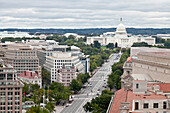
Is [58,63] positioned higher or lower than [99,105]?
higher

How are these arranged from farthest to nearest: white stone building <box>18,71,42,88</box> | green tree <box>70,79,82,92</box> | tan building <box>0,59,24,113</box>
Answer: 1. green tree <box>70,79,82,92</box>
2. white stone building <box>18,71,42,88</box>
3. tan building <box>0,59,24,113</box>

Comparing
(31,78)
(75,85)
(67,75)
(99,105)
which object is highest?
(99,105)

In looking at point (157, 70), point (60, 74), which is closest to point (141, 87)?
point (157, 70)

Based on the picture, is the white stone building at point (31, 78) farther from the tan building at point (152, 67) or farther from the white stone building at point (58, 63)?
the tan building at point (152, 67)

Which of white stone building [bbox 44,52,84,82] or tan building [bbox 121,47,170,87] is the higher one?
tan building [bbox 121,47,170,87]

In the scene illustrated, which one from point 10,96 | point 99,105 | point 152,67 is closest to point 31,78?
point 152,67

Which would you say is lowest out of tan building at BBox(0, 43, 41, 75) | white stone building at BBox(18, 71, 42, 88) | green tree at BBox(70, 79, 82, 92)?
green tree at BBox(70, 79, 82, 92)

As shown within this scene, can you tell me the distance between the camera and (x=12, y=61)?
147 metres

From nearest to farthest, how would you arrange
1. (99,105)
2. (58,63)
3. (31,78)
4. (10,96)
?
(10,96) < (99,105) < (31,78) < (58,63)

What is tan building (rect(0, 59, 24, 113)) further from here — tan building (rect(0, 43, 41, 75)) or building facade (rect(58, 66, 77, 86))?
tan building (rect(0, 43, 41, 75))

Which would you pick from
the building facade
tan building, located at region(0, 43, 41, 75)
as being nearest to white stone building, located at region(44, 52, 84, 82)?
tan building, located at region(0, 43, 41, 75)

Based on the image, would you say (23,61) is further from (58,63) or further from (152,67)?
(152,67)

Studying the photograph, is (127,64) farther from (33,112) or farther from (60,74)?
(33,112)

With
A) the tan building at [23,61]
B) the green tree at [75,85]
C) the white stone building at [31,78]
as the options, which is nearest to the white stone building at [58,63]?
the tan building at [23,61]
